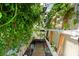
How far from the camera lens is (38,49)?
2057 millimetres

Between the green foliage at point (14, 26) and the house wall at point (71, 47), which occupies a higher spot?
the green foliage at point (14, 26)

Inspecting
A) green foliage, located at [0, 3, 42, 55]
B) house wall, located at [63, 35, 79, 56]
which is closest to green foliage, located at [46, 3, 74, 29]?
green foliage, located at [0, 3, 42, 55]

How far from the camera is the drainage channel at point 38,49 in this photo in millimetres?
2041

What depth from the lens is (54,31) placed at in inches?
80.4

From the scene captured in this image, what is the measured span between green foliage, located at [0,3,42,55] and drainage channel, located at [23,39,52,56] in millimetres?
79

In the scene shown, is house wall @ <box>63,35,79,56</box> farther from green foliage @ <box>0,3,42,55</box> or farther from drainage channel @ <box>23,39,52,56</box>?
green foliage @ <box>0,3,42,55</box>

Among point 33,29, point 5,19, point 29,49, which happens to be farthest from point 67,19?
point 5,19

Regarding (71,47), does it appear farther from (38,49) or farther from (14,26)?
(14,26)

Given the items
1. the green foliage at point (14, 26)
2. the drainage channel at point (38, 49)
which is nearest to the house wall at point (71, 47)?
the drainage channel at point (38, 49)

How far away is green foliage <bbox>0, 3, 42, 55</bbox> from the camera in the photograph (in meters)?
2.02

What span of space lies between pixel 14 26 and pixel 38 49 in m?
0.33

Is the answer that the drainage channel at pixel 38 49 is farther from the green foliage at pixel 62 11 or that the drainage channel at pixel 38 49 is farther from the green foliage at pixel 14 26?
the green foliage at pixel 62 11

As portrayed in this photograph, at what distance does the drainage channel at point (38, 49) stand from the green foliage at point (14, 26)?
0.26 feet

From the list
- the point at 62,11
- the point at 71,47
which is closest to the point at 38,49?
the point at 71,47
